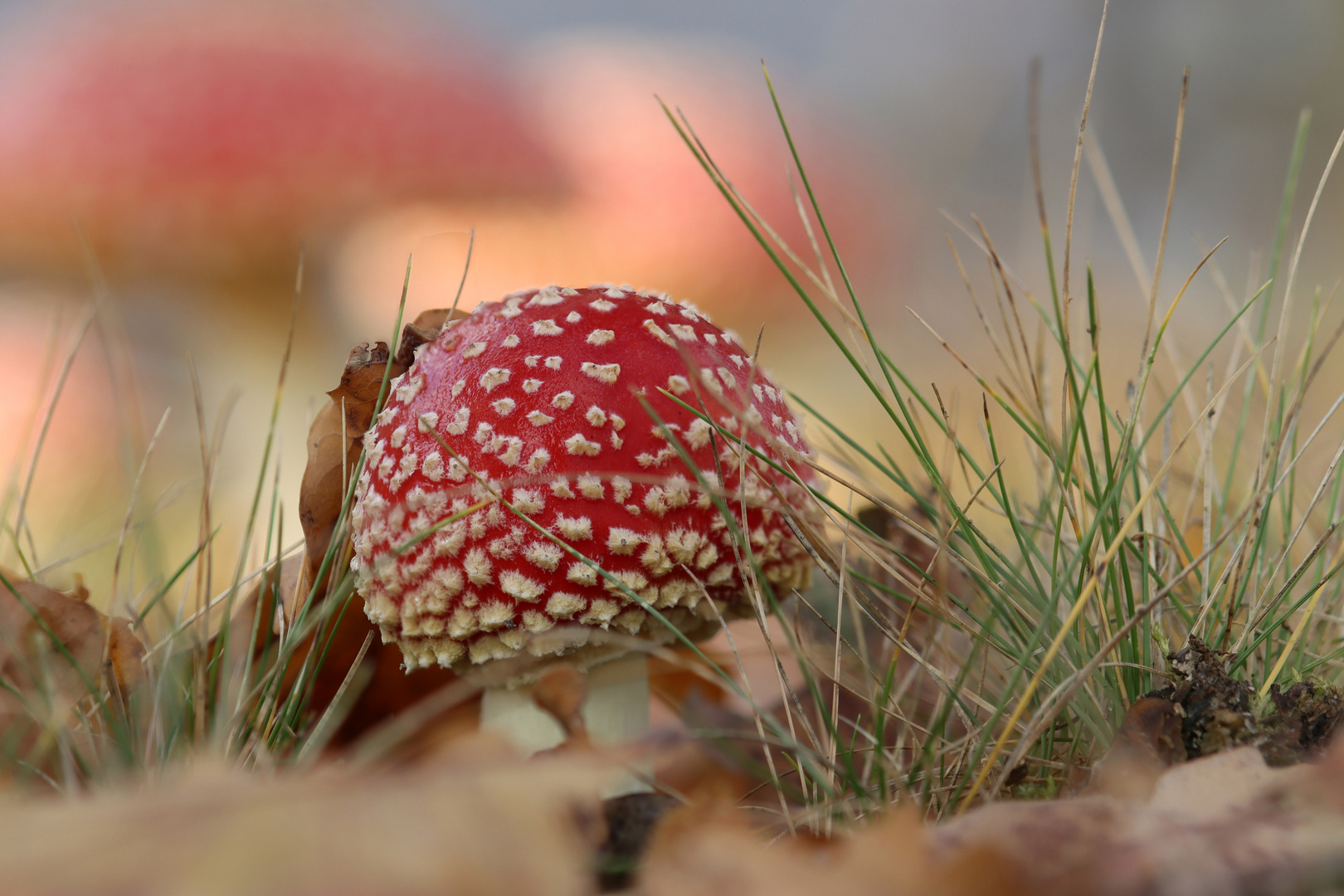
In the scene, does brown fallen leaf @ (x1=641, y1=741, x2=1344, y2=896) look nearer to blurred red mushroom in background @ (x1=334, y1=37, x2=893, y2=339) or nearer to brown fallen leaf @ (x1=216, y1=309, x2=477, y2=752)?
brown fallen leaf @ (x1=216, y1=309, x2=477, y2=752)

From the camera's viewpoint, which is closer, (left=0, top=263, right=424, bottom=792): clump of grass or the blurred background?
(left=0, top=263, right=424, bottom=792): clump of grass

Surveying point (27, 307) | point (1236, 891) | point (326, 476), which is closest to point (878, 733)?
point (1236, 891)

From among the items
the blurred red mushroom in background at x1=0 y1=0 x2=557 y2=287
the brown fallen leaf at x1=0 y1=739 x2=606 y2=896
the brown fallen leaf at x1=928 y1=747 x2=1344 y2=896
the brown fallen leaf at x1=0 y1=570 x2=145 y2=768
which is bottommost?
the brown fallen leaf at x1=0 y1=570 x2=145 y2=768

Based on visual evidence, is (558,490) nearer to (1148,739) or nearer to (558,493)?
(558,493)

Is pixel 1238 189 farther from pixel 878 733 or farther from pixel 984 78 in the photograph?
pixel 878 733

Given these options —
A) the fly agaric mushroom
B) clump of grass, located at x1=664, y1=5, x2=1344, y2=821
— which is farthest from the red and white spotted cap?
clump of grass, located at x1=664, y1=5, x2=1344, y2=821

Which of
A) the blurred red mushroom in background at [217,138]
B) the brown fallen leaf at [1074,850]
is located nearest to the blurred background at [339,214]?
the blurred red mushroom in background at [217,138]

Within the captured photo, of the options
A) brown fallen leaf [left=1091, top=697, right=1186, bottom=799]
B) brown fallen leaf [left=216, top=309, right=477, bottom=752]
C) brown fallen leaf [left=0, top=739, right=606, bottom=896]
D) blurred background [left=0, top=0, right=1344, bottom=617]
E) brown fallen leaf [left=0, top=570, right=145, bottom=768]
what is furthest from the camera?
blurred background [left=0, top=0, right=1344, bottom=617]

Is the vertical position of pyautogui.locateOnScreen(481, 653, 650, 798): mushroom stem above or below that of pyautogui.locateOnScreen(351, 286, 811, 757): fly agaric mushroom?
below

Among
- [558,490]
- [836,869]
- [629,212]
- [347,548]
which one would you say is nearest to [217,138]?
[629,212]
